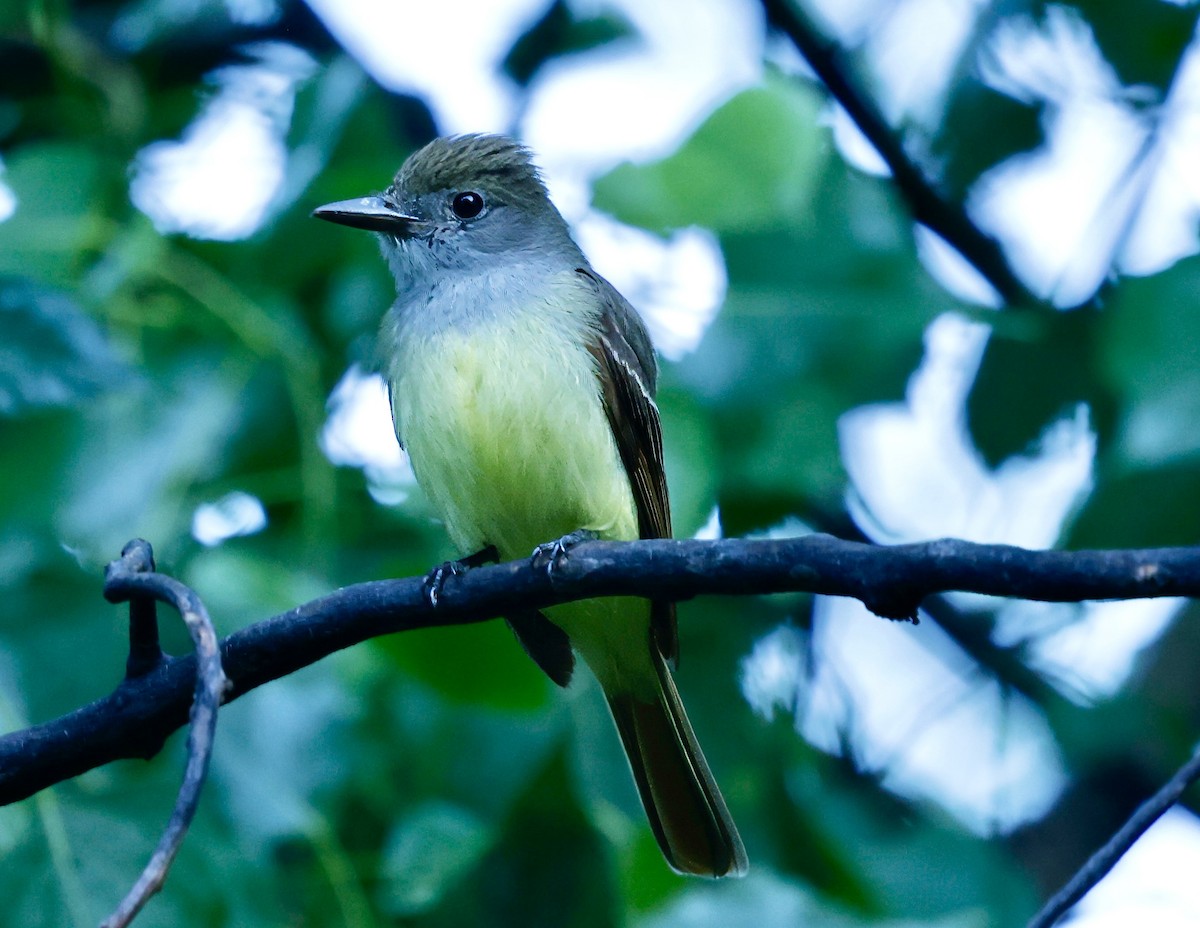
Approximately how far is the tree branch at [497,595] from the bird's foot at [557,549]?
0.8 inches

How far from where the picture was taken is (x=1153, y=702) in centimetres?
512

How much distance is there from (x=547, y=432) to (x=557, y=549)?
30.9 inches

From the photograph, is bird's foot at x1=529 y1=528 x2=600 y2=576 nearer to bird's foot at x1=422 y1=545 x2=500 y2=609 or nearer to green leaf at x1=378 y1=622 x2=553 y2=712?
bird's foot at x1=422 y1=545 x2=500 y2=609

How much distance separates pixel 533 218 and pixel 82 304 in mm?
1359

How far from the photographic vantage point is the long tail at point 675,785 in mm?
3627

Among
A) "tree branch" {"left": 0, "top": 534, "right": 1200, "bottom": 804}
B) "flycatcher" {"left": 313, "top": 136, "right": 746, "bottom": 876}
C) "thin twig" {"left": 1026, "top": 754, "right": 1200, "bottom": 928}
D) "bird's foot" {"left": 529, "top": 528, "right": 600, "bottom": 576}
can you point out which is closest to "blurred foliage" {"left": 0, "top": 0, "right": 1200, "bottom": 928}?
"flycatcher" {"left": 313, "top": 136, "right": 746, "bottom": 876}

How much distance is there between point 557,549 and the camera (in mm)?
2852

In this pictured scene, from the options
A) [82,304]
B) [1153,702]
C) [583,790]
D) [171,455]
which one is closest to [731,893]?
[583,790]

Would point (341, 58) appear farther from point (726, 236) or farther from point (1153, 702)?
point (1153, 702)

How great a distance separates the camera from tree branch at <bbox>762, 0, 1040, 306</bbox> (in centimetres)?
480

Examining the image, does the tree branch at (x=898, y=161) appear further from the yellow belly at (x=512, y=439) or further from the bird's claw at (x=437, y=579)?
the bird's claw at (x=437, y=579)

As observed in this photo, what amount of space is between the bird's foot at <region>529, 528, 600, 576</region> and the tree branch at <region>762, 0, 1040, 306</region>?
1816 millimetres

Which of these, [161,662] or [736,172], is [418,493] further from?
[161,662]

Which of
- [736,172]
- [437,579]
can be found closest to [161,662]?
[437,579]
